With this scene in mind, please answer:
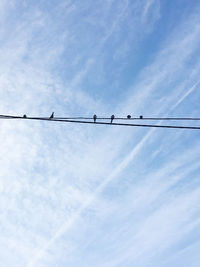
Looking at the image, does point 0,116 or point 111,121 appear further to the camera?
point 111,121

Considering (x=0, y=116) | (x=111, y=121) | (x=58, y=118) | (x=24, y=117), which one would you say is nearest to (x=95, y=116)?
(x=111, y=121)

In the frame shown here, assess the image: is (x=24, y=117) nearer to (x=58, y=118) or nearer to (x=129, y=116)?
(x=58, y=118)

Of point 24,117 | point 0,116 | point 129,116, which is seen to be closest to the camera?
point 0,116

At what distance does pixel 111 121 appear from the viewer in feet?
63.2

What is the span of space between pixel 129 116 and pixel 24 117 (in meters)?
6.23

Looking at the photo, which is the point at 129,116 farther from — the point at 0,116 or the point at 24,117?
the point at 0,116

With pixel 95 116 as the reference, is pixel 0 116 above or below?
below

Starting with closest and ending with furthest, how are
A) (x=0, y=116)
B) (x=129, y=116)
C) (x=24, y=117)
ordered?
(x=0, y=116) → (x=24, y=117) → (x=129, y=116)

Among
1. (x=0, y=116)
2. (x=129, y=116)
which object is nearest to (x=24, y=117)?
(x=0, y=116)

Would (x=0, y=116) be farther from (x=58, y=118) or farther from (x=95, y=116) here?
(x=95, y=116)

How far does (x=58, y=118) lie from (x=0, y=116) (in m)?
3.32

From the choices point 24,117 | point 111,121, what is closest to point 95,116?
point 111,121

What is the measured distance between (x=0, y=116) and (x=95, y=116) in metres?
5.75

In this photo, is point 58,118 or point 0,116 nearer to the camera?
point 0,116
